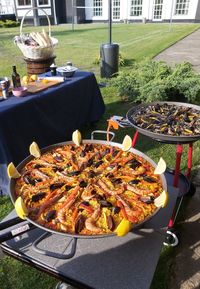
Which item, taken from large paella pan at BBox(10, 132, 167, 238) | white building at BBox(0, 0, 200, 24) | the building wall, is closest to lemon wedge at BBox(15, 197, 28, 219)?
large paella pan at BBox(10, 132, 167, 238)

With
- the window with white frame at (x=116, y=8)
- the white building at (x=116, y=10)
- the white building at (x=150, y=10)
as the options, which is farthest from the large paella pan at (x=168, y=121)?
the window with white frame at (x=116, y=8)

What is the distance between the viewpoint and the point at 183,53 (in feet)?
41.8

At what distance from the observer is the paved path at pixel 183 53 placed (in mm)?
11181

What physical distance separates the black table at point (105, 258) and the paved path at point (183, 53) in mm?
8976

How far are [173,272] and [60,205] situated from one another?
1477 millimetres

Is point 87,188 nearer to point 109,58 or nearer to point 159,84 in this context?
point 159,84

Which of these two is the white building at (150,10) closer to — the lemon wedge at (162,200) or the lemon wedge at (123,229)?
the lemon wedge at (162,200)

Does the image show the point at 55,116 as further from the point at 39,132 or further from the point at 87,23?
the point at 87,23

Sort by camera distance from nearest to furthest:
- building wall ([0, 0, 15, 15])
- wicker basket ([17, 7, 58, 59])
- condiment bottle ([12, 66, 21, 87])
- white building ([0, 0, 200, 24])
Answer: condiment bottle ([12, 66, 21, 87])
wicker basket ([17, 7, 58, 59])
white building ([0, 0, 200, 24])
building wall ([0, 0, 15, 15])

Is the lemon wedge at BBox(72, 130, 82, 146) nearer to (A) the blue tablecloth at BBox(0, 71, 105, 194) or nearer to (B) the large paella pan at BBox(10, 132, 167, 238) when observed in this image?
(B) the large paella pan at BBox(10, 132, 167, 238)

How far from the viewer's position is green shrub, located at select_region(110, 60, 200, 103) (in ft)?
19.4

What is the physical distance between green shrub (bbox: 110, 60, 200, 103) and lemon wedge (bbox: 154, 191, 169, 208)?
4.19m

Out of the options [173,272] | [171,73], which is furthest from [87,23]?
[173,272]

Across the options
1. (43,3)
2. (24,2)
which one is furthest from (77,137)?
(24,2)
